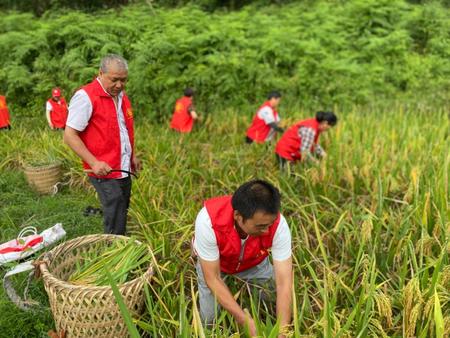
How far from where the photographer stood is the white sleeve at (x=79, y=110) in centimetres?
262

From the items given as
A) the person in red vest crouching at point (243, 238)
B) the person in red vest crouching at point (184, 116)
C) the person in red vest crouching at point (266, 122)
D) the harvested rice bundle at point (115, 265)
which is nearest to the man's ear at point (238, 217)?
the person in red vest crouching at point (243, 238)

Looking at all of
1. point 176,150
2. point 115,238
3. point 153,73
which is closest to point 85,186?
point 176,150

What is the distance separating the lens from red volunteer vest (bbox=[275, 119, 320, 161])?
14.8 ft

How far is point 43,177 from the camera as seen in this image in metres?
4.35

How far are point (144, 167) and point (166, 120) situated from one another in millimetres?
2619

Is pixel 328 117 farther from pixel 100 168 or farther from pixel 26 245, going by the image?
pixel 26 245

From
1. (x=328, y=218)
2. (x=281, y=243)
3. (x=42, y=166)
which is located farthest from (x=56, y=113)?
(x=281, y=243)

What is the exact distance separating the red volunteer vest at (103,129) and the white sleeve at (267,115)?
2.91 metres

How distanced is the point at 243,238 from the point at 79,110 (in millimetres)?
1358

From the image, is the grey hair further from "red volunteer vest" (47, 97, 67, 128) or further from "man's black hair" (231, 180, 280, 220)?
"red volunteer vest" (47, 97, 67, 128)

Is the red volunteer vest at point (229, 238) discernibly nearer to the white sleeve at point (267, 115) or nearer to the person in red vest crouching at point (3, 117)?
the white sleeve at point (267, 115)

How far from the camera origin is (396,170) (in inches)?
151

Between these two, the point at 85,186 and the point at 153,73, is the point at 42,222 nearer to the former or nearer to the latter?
the point at 85,186

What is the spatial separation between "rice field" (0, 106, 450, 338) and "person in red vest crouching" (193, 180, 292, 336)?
97 millimetres
